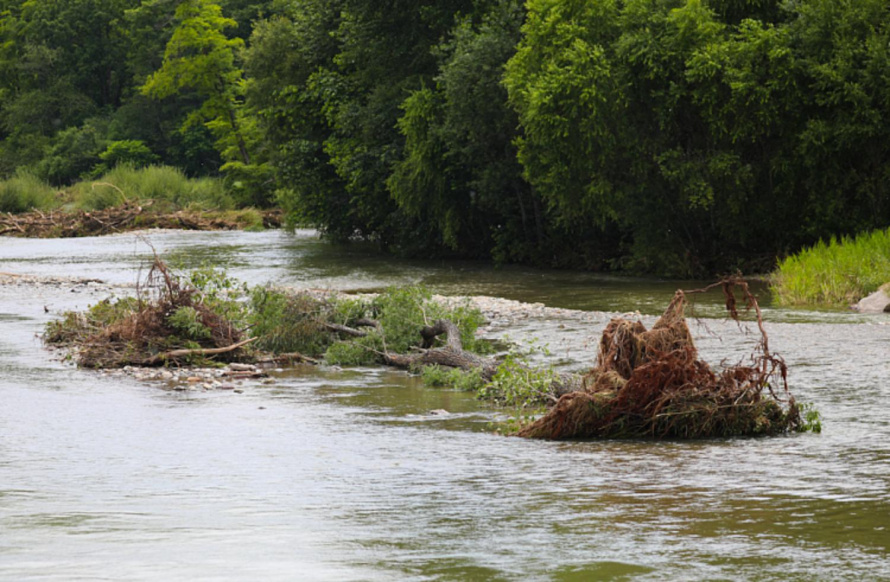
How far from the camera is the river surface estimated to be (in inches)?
263

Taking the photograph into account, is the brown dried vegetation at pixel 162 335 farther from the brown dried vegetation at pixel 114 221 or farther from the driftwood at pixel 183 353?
the brown dried vegetation at pixel 114 221

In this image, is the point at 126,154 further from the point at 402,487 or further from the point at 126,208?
the point at 402,487

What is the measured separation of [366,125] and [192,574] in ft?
94.0

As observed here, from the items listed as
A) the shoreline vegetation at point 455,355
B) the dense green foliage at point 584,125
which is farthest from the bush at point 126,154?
the shoreline vegetation at point 455,355

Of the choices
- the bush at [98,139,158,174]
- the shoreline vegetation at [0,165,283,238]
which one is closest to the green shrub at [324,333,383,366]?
the shoreline vegetation at [0,165,283,238]

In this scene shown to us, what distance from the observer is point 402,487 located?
872 cm

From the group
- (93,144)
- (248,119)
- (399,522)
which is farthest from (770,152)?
(93,144)

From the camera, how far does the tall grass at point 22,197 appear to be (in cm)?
5884

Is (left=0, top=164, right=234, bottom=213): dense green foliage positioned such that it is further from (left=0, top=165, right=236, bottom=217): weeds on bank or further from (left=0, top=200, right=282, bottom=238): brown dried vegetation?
(left=0, top=200, right=282, bottom=238): brown dried vegetation

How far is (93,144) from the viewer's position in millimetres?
79750

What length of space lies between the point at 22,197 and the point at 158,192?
24.8 feet

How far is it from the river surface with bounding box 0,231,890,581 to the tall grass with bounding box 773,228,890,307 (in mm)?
5376

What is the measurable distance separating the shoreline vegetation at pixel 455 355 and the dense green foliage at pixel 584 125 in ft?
32.8

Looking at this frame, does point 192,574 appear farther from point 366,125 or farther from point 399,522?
point 366,125
